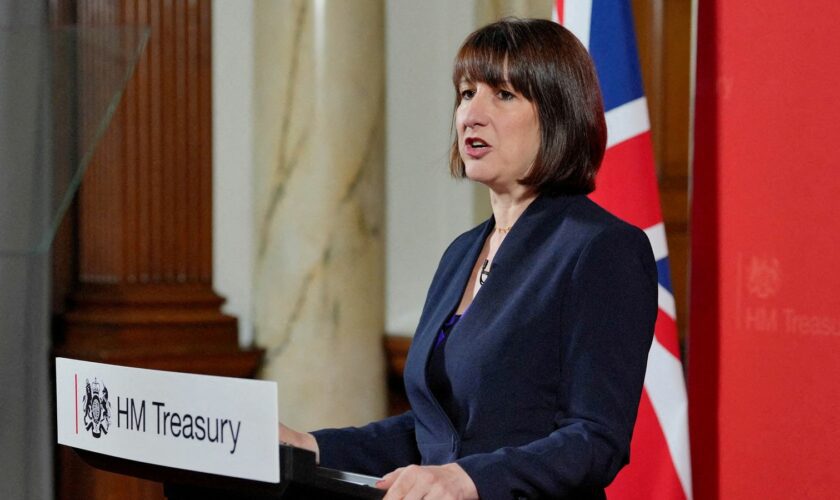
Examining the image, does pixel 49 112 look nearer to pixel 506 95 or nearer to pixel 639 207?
pixel 506 95

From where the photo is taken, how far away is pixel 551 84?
1639 millimetres

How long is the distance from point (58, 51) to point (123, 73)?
8.6 inches

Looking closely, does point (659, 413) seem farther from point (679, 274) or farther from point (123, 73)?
point (679, 274)

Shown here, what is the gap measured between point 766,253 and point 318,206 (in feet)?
5.54

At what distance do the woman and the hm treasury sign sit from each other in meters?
0.26

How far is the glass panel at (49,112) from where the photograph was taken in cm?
223

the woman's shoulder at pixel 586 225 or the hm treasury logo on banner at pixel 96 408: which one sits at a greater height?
the woman's shoulder at pixel 586 225

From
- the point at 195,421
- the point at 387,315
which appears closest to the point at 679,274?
the point at 387,315

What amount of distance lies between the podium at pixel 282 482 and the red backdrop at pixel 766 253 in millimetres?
1452

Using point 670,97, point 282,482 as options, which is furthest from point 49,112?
point 670,97

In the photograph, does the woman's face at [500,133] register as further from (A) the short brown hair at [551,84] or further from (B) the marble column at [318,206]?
(B) the marble column at [318,206]

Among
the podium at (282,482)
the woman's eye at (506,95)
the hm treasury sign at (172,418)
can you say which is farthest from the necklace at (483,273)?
the hm treasury sign at (172,418)

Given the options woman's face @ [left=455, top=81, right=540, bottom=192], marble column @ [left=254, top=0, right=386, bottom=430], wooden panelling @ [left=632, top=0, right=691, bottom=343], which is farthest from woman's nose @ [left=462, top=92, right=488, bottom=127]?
wooden panelling @ [left=632, top=0, right=691, bottom=343]

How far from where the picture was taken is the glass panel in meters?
2.23
